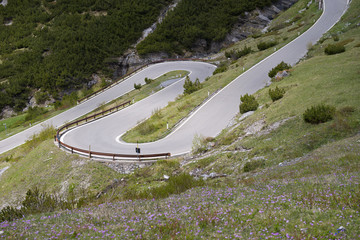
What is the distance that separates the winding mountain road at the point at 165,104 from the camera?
913 inches

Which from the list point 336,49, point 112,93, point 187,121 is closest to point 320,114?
point 187,121

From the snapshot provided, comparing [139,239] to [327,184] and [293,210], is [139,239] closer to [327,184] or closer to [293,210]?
[293,210]

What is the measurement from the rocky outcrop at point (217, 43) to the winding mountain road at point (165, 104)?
16597mm

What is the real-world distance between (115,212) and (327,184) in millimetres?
5529

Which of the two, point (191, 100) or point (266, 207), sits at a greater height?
point (191, 100)

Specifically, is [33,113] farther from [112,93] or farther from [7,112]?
[7,112]

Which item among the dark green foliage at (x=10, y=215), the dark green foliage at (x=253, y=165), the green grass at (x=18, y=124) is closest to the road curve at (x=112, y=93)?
the green grass at (x=18, y=124)

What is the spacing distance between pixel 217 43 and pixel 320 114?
2338 inches

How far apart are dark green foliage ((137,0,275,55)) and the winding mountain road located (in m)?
20.6

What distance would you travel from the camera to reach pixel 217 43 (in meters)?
70.1

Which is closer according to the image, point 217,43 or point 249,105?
point 249,105

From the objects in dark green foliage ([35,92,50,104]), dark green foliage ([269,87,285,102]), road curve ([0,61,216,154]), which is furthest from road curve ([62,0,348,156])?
dark green foliage ([35,92,50,104])

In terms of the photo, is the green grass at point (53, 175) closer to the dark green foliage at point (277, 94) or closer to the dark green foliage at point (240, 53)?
the dark green foliage at point (277, 94)

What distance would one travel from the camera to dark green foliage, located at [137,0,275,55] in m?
68.4
